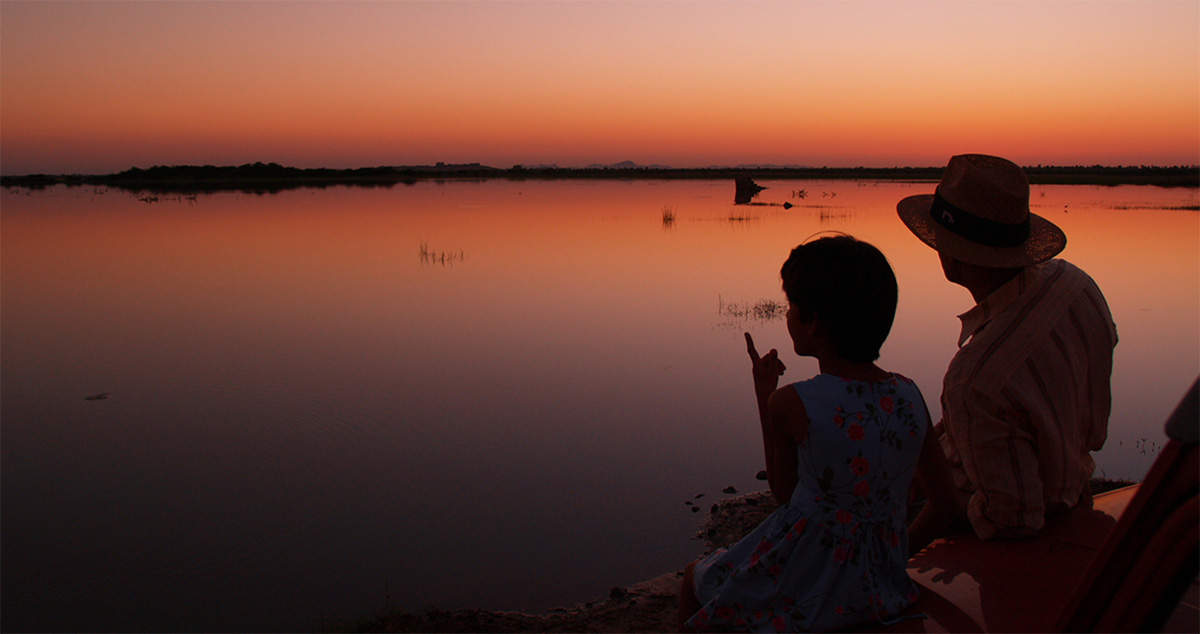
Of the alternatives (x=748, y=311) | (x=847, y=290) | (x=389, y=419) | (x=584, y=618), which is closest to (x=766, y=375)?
(x=847, y=290)

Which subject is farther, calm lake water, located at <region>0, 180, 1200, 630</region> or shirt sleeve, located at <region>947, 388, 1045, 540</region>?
calm lake water, located at <region>0, 180, 1200, 630</region>

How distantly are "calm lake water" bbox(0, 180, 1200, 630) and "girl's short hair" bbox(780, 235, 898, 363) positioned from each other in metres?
2.64

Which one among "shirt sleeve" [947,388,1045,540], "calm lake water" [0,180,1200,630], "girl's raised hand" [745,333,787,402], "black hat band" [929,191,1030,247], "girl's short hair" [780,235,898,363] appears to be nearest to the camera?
"girl's short hair" [780,235,898,363]

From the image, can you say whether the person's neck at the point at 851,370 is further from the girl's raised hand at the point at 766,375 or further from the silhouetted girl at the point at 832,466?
the girl's raised hand at the point at 766,375

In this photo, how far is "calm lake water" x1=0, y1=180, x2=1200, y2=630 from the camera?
4035 millimetres

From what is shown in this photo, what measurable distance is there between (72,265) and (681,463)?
1371 cm

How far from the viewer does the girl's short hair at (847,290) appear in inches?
67.2

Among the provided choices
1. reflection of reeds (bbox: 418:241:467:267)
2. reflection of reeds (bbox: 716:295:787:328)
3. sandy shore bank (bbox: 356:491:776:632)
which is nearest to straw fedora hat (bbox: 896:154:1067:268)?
sandy shore bank (bbox: 356:491:776:632)

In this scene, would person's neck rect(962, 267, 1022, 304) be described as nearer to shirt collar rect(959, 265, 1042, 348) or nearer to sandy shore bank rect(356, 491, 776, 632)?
shirt collar rect(959, 265, 1042, 348)

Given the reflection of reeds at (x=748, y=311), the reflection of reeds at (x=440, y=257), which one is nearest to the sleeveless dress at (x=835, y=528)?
the reflection of reeds at (x=748, y=311)

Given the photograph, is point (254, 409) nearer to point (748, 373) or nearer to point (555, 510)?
point (555, 510)

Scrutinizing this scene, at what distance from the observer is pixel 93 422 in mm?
6047

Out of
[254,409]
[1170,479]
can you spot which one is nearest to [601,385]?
[254,409]

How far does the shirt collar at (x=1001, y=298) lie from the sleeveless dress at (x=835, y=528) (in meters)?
0.76
